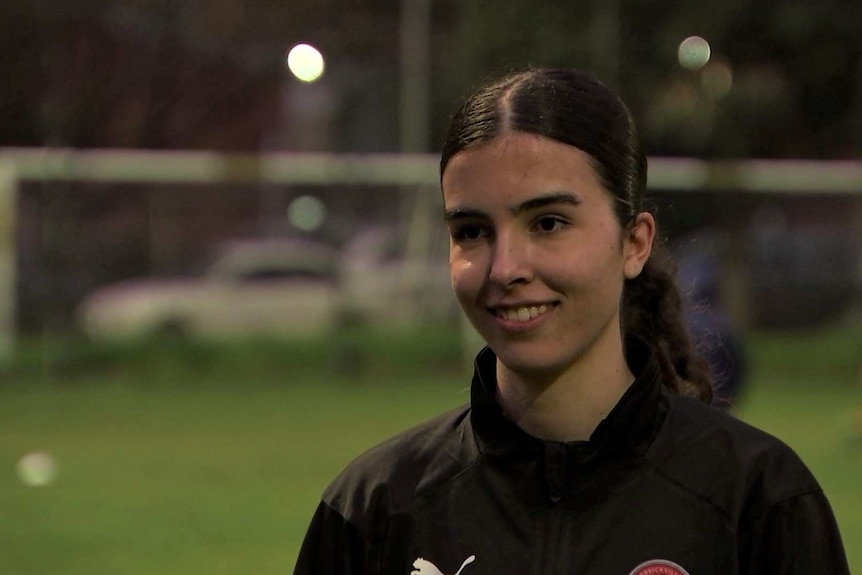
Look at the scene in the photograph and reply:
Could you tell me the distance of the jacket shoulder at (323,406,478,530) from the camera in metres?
2.10

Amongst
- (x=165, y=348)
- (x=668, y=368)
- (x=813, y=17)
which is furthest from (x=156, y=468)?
(x=813, y=17)

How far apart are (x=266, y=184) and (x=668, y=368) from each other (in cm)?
1407

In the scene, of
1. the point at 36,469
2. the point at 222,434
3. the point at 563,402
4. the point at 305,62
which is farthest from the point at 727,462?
the point at 222,434

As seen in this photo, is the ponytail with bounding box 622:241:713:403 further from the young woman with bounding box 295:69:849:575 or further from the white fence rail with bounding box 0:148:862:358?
the white fence rail with bounding box 0:148:862:358

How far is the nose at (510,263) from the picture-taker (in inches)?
79.4

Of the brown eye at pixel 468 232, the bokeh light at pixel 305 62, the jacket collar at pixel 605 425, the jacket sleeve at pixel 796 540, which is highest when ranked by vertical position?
the bokeh light at pixel 305 62

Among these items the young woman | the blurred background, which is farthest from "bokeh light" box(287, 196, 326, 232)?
the young woman

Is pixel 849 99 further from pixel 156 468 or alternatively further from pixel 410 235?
pixel 156 468

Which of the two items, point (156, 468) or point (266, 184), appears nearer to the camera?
point (156, 468)

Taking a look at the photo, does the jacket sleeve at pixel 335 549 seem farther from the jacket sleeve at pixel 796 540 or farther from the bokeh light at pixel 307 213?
the bokeh light at pixel 307 213

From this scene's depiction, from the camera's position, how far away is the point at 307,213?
1675 cm

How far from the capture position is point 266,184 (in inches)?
642

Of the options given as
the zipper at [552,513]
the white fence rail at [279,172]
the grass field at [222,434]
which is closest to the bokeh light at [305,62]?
the zipper at [552,513]

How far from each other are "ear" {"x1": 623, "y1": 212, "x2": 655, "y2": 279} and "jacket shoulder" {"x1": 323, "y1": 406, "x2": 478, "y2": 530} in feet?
0.97
